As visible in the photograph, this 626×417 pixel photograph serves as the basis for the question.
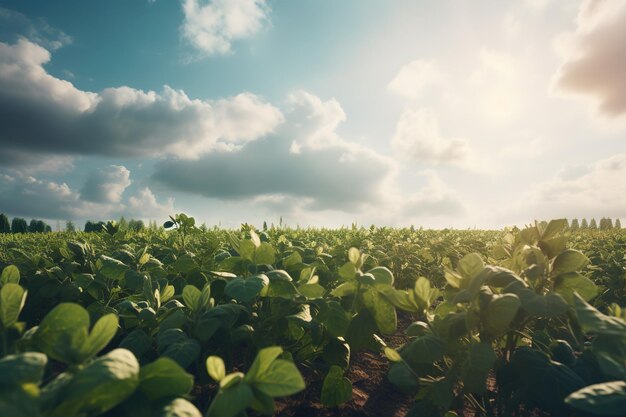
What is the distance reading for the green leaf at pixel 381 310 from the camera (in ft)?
6.49

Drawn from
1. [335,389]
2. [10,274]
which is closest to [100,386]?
[10,274]

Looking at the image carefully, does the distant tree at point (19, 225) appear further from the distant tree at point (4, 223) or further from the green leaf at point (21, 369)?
the green leaf at point (21, 369)

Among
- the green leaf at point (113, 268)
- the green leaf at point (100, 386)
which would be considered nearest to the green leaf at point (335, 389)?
the green leaf at point (113, 268)

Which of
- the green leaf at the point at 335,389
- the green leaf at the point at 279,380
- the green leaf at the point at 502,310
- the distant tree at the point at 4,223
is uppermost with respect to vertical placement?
the distant tree at the point at 4,223

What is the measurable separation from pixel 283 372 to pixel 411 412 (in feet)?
3.12

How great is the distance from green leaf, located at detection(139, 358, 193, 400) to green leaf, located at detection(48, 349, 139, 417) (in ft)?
0.22

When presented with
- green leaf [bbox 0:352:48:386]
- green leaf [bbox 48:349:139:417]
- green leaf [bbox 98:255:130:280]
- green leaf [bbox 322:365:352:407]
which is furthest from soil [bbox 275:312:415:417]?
green leaf [bbox 0:352:48:386]

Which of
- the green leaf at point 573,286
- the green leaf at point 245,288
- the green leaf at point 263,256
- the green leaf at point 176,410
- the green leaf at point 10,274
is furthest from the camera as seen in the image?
the green leaf at point 263,256

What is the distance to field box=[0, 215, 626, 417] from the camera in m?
0.96

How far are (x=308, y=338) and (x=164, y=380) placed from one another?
57.6 inches

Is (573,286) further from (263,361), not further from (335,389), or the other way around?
(263,361)

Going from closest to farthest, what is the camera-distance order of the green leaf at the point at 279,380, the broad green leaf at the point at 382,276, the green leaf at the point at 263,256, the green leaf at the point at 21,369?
the green leaf at the point at 21,369 → the green leaf at the point at 279,380 → the broad green leaf at the point at 382,276 → the green leaf at the point at 263,256

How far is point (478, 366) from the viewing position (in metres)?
1.55

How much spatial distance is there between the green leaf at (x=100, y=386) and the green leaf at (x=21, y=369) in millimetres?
73
